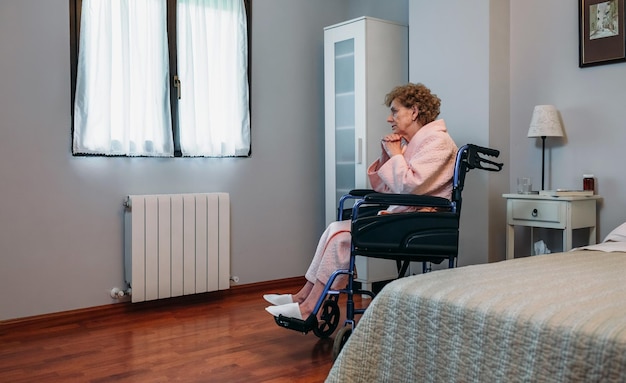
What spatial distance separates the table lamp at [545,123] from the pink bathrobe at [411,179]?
84 centimetres

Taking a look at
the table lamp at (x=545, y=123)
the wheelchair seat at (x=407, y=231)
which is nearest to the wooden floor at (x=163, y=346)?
the wheelchair seat at (x=407, y=231)

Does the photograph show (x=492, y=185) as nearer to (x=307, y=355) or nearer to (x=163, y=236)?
(x=307, y=355)

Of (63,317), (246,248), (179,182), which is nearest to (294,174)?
(246,248)

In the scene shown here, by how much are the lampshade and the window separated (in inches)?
70.4

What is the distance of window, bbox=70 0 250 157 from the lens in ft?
11.3

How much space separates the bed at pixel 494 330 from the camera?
126 centimetres

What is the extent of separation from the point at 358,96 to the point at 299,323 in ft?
5.90

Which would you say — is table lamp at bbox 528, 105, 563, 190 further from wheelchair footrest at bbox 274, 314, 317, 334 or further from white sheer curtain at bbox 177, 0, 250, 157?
white sheer curtain at bbox 177, 0, 250, 157

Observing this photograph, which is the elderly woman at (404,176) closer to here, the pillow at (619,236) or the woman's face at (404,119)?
the woman's face at (404,119)

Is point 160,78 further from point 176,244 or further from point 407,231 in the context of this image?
point 407,231

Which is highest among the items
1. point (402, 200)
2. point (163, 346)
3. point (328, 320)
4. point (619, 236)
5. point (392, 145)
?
point (392, 145)

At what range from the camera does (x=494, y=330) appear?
4.60ft

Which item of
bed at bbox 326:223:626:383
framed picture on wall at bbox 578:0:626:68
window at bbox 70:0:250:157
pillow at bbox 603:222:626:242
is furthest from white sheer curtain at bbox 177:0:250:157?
bed at bbox 326:223:626:383

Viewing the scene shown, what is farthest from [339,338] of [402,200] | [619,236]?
[619,236]
